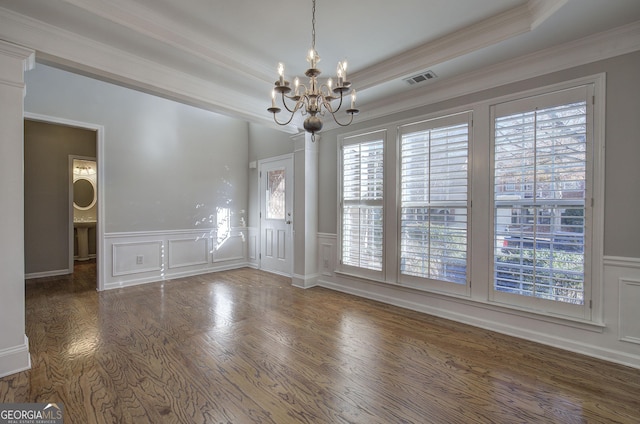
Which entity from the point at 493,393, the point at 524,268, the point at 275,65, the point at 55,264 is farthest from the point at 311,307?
the point at 55,264

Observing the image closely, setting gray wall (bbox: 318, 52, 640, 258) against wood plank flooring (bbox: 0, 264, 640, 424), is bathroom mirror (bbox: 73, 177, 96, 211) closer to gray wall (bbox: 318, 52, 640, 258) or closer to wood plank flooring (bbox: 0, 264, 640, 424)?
wood plank flooring (bbox: 0, 264, 640, 424)

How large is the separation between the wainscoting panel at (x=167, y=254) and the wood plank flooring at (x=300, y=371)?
111cm

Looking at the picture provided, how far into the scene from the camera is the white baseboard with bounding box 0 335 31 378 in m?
2.15

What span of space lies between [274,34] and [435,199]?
8.21 feet

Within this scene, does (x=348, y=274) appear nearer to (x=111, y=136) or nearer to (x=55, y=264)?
(x=111, y=136)

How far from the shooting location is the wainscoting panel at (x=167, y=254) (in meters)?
4.62

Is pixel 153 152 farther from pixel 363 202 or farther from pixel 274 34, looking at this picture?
pixel 363 202

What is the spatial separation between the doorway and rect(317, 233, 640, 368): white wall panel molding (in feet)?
19.0

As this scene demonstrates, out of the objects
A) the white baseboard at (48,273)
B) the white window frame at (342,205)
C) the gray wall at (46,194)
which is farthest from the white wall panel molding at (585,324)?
the gray wall at (46,194)

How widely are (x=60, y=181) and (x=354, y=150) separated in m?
5.64

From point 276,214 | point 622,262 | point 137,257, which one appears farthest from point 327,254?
point 622,262

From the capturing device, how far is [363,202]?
4160 mm

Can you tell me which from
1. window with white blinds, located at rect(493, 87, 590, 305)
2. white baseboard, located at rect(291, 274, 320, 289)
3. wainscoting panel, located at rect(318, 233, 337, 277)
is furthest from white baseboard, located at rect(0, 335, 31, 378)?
window with white blinds, located at rect(493, 87, 590, 305)

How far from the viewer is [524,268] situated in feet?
9.18
